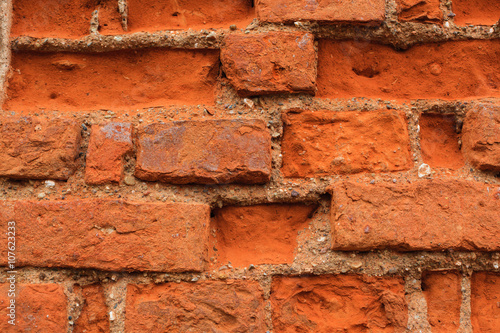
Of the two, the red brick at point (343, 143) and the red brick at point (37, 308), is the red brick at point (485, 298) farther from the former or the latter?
the red brick at point (37, 308)

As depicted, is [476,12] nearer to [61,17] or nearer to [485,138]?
[485,138]

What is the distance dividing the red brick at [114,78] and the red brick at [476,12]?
562 millimetres

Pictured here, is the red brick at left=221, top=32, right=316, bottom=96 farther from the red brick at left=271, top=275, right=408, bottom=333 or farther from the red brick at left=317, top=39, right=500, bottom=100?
the red brick at left=271, top=275, right=408, bottom=333

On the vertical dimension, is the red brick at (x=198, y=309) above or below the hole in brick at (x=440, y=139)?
below

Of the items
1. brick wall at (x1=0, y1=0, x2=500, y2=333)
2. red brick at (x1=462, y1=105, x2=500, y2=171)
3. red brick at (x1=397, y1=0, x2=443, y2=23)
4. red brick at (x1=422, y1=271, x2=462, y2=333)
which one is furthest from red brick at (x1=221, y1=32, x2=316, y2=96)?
red brick at (x1=422, y1=271, x2=462, y2=333)

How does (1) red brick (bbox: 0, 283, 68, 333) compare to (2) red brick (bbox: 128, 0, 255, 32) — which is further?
(2) red brick (bbox: 128, 0, 255, 32)

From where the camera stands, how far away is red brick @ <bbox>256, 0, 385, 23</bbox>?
82cm

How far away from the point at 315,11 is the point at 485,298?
70 centimetres

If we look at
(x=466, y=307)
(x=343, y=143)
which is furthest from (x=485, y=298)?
(x=343, y=143)

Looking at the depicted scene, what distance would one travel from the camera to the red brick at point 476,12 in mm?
874

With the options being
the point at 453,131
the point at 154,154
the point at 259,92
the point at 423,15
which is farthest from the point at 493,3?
the point at 154,154

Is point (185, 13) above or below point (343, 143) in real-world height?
above

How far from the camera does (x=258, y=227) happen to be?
819 millimetres

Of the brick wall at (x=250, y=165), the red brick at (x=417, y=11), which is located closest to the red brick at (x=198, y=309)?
the brick wall at (x=250, y=165)
